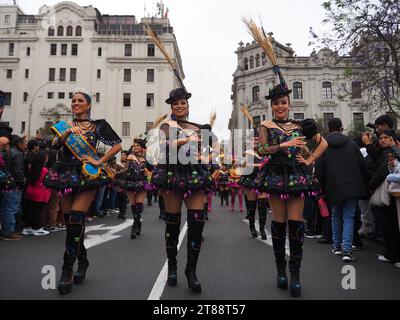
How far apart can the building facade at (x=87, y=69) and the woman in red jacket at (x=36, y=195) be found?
40.5 m

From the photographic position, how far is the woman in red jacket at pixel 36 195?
8438 millimetres

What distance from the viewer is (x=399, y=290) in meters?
3.94

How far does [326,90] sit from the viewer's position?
47.4 m

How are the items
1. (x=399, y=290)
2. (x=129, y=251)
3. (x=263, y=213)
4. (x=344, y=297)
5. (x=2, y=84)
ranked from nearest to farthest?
(x=344, y=297) → (x=399, y=290) → (x=129, y=251) → (x=263, y=213) → (x=2, y=84)

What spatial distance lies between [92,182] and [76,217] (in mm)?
454

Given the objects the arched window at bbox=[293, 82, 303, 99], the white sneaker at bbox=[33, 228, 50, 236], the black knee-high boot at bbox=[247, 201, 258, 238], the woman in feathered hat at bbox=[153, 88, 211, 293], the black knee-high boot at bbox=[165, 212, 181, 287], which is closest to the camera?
the woman in feathered hat at bbox=[153, 88, 211, 293]

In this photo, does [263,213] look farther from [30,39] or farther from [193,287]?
[30,39]

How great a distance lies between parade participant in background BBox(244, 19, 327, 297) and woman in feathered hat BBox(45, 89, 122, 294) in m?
1.97

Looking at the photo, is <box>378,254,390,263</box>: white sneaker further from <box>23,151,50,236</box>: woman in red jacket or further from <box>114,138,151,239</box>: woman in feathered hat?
<box>23,151,50,236</box>: woman in red jacket

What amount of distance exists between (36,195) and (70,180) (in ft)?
17.5

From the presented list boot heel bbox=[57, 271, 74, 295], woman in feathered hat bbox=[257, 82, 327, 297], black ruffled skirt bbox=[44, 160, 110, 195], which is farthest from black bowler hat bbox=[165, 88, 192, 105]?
boot heel bbox=[57, 271, 74, 295]

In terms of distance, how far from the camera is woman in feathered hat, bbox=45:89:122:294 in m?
3.90
